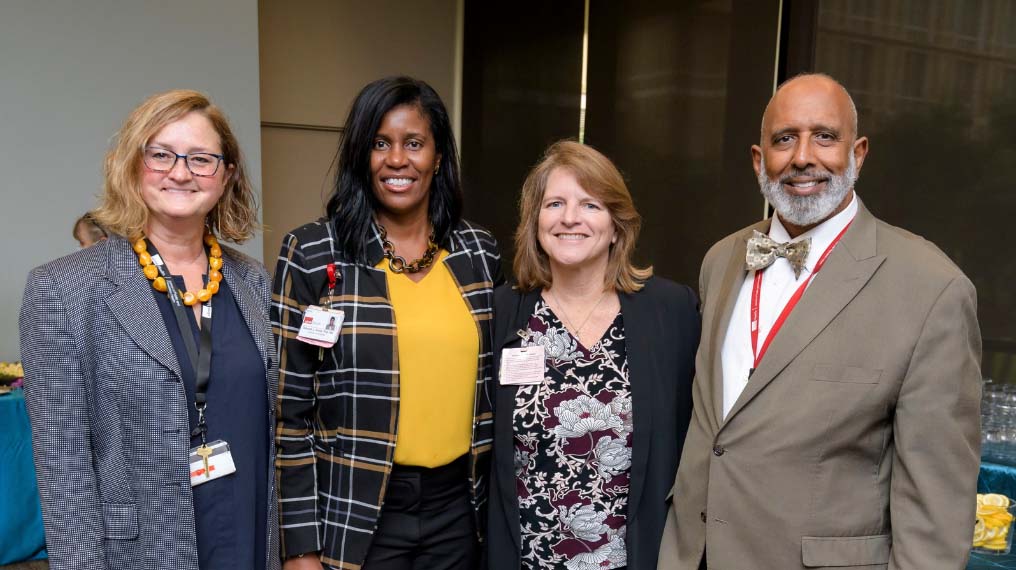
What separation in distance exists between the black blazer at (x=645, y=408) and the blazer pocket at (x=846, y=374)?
433mm

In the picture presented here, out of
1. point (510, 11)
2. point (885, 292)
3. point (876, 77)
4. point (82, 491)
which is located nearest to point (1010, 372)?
point (876, 77)

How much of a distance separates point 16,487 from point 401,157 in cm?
298

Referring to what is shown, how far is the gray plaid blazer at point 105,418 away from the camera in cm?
159

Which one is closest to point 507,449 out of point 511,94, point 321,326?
point 321,326

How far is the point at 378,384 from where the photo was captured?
6.38 ft

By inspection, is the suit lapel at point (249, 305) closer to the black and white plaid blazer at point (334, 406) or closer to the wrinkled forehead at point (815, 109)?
the black and white plaid blazer at point (334, 406)

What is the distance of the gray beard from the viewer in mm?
1716

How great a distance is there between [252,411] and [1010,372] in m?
2.66

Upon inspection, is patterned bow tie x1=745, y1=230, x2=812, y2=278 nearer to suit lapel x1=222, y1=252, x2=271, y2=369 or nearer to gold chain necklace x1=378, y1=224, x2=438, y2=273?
gold chain necklace x1=378, y1=224, x2=438, y2=273

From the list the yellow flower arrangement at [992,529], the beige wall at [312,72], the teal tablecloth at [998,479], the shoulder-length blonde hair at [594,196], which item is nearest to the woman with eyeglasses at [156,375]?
the shoulder-length blonde hair at [594,196]

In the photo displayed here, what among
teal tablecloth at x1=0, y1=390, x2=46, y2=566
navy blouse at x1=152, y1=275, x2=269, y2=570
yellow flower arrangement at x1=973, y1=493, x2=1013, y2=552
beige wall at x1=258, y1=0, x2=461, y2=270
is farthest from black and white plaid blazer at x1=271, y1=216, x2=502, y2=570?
beige wall at x1=258, y1=0, x2=461, y2=270

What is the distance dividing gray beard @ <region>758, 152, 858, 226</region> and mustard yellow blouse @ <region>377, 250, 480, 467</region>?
84cm

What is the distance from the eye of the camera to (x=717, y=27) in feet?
13.7

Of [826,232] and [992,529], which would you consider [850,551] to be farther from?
[992,529]
